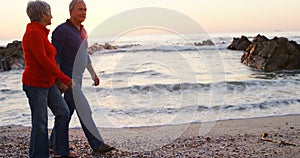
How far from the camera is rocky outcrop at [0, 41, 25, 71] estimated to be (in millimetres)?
22219

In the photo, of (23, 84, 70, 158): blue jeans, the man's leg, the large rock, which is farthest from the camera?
the large rock

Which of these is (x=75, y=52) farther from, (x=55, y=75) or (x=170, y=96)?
(x=170, y=96)

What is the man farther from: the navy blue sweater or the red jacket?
the red jacket

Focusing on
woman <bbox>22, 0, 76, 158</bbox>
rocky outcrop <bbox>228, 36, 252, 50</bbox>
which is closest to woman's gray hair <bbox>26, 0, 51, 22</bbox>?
woman <bbox>22, 0, 76, 158</bbox>

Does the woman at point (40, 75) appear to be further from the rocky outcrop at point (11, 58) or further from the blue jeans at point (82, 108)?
the rocky outcrop at point (11, 58)

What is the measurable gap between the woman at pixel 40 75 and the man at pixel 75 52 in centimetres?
25

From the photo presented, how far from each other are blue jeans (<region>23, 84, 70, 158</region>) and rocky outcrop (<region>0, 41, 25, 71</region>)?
19.7 metres

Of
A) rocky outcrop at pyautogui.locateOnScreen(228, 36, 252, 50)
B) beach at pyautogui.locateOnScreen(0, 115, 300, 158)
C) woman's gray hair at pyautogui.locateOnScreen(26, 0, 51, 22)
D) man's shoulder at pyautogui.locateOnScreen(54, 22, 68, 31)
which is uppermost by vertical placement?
woman's gray hair at pyautogui.locateOnScreen(26, 0, 51, 22)

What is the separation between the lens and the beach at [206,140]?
432 centimetres

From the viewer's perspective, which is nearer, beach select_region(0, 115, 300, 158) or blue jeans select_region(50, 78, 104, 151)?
blue jeans select_region(50, 78, 104, 151)

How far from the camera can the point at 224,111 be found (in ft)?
25.9

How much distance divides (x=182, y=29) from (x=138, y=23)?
48 centimetres

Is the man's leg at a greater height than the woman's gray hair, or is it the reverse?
the woman's gray hair

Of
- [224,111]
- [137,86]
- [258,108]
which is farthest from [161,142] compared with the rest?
[137,86]
